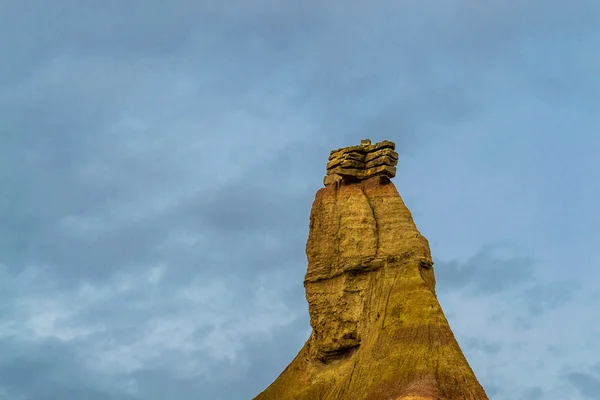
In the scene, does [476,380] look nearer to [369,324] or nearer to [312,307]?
[369,324]

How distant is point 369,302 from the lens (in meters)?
74.1

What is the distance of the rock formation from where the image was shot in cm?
6750

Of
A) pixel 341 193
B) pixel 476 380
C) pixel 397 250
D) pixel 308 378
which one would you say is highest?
pixel 341 193

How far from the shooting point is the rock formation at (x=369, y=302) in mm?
67500

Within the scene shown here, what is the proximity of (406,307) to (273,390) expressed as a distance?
13.6m

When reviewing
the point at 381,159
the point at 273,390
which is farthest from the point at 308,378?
Result: the point at 381,159

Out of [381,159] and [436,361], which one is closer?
[436,361]

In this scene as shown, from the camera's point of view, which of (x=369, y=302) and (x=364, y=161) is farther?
(x=364, y=161)

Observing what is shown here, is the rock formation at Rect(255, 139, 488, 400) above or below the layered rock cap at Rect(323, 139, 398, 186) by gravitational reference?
below

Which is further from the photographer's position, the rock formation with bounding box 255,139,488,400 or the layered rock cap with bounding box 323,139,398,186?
the layered rock cap with bounding box 323,139,398,186

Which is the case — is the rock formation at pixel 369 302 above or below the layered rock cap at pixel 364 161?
below

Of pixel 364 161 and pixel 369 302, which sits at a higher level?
pixel 364 161

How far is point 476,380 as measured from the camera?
216ft

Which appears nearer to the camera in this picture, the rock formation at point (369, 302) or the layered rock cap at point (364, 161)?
the rock formation at point (369, 302)
